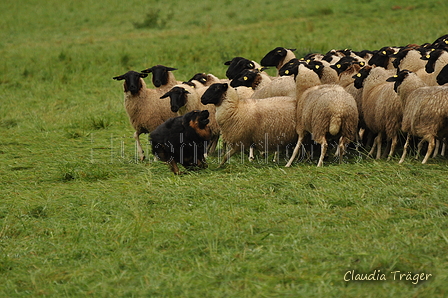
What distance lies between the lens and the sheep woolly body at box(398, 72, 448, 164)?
6449 mm

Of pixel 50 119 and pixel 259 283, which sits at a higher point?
pixel 259 283

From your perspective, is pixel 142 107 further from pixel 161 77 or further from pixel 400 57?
pixel 400 57

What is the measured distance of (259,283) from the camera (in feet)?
13.0

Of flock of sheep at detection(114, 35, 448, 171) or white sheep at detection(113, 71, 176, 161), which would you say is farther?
white sheep at detection(113, 71, 176, 161)

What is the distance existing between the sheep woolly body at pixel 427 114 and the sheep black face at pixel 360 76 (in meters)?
1.18

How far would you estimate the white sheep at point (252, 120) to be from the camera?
748cm

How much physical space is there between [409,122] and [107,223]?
3740 millimetres

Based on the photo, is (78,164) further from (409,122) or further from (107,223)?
(409,122)

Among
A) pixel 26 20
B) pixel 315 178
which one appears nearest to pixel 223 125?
pixel 315 178

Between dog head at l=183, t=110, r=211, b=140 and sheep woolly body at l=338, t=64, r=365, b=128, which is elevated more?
sheep woolly body at l=338, t=64, r=365, b=128

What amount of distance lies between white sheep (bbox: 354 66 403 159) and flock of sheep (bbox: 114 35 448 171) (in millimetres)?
13

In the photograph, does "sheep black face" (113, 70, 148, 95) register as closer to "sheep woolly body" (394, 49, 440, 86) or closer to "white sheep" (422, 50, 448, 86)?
"sheep woolly body" (394, 49, 440, 86)

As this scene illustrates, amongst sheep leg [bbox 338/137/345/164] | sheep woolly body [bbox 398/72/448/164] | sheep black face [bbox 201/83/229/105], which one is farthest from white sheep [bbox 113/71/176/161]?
sheep woolly body [bbox 398/72/448/164]

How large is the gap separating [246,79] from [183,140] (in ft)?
7.65
